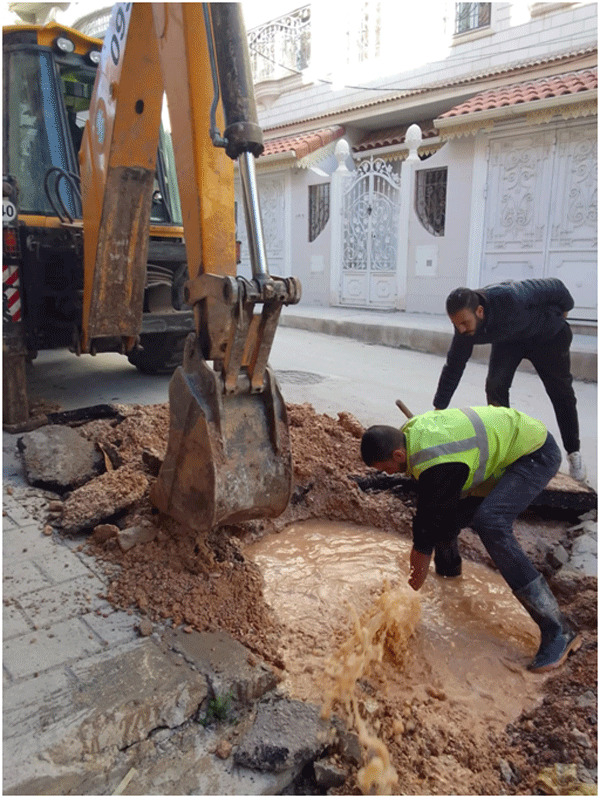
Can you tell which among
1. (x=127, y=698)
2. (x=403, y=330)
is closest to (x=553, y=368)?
(x=127, y=698)

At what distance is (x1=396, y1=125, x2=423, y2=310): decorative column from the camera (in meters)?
10.6

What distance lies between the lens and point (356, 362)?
7988mm

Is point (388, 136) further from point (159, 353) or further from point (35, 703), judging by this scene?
point (35, 703)

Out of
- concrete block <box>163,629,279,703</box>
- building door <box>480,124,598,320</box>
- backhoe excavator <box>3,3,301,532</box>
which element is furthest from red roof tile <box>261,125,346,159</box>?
concrete block <box>163,629,279,703</box>

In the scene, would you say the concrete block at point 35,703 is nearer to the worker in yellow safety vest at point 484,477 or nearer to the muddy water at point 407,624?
the muddy water at point 407,624

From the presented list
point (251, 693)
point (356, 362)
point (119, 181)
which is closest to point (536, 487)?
point (251, 693)

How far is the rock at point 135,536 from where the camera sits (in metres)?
2.75

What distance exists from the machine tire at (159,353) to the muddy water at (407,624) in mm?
3016

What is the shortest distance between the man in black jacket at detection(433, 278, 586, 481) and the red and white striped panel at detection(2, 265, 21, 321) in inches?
120

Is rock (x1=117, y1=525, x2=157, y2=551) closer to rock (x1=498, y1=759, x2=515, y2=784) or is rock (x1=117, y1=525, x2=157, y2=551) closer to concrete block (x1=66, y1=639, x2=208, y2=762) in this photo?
concrete block (x1=66, y1=639, x2=208, y2=762)

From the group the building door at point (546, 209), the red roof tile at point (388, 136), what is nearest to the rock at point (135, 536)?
the building door at point (546, 209)

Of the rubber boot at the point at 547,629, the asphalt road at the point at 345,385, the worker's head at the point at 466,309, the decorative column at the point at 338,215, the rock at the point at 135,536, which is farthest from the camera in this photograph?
the decorative column at the point at 338,215

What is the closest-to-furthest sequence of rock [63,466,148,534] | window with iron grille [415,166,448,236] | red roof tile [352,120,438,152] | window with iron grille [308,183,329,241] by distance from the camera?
rock [63,466,148,534]
window with iron grille [415,166,448,236]
red roof tile [352,120,438,152]
window with iron grille [308,183,329,241]

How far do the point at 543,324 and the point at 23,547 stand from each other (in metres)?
3.30
